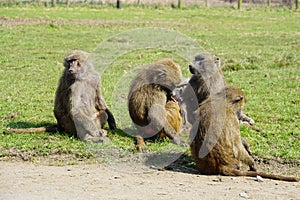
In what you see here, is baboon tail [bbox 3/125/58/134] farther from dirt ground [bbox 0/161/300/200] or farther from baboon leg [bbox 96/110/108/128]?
dirt ground [bbox 0/161/300/200]

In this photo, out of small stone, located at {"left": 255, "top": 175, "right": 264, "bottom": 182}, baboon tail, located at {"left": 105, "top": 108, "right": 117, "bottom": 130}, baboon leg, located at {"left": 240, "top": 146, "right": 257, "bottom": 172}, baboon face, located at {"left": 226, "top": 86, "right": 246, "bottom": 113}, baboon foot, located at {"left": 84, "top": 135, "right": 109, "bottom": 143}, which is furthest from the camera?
baboon tail, located at {"left": 105, "top": 108, "right": 117, "bottom": 130}

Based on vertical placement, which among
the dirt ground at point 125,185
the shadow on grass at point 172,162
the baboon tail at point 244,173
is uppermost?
the baboon tail at point 244,173

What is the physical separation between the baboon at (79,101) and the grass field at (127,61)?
0.67 ft

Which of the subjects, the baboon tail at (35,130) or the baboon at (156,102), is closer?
the baboon at (156,102)

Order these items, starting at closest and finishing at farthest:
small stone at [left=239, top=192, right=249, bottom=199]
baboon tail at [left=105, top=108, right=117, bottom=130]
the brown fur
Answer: small stone at [left=239, top=192, right=249, bottom=199] → the brown fur → baboon tail at [left=105, top=108, right=117, bottom=130]

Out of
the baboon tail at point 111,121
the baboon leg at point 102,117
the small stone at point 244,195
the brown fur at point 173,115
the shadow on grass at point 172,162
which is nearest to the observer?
the small stone at point 244,195

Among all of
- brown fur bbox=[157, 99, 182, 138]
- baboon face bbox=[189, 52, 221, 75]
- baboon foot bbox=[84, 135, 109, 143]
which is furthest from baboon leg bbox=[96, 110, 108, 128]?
baboon face bbox=[189, 52, 221, 75]

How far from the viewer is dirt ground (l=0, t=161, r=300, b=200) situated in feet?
20.1

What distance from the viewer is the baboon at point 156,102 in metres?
8.35

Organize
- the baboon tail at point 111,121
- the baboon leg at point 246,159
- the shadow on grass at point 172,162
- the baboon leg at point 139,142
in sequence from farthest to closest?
1. the baboon tail at point 111,121
2. the baboon leg at point 139,142
3. the shadow on grass at point 172,162
4. the baboon leg at point 246,159

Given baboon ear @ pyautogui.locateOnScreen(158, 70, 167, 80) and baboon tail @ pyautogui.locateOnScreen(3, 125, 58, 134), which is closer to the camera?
baboon ear @ pyautogui.locateOnScreen(158, 70, 167, 80)

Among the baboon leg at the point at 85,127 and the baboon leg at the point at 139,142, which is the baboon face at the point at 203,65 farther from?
the baboon leg at the point at 85,127

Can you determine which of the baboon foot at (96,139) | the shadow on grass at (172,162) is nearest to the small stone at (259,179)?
the shadow on grass at (172,162)

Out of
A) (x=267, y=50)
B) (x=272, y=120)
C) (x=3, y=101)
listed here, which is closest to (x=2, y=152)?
(x=3, y=101)
